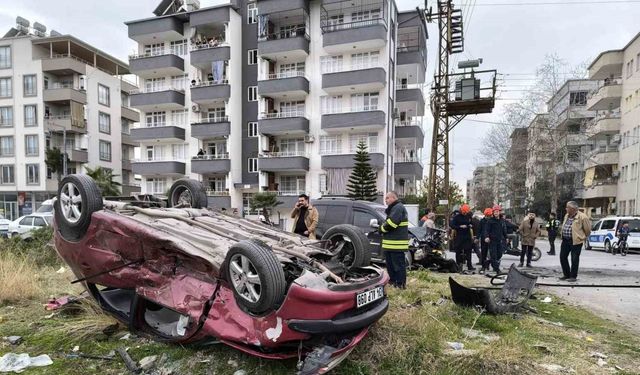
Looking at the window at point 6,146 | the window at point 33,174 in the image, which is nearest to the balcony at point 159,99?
the window at point 33,174

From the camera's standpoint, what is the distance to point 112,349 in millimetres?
4164

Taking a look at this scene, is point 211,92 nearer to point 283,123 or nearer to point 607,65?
point 283,123

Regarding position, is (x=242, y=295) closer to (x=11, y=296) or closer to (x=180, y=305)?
(x=180, y=305)

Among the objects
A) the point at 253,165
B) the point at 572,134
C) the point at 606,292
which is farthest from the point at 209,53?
the point at 606,292

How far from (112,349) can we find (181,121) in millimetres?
32523

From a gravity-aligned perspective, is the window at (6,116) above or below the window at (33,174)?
above

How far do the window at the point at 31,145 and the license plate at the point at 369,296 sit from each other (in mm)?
45583

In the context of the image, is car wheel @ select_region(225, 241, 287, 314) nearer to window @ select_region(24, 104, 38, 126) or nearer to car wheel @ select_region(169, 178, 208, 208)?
car wheel @ select_region(169, 178, 208, 208)

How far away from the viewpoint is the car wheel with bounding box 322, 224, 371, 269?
4.39 metres

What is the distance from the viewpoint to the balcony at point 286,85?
2934cm

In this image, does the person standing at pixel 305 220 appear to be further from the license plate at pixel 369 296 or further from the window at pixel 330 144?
the window at pixel 330 144

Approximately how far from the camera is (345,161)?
93.4 feet

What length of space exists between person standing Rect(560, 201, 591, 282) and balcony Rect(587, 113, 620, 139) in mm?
Result: 31974

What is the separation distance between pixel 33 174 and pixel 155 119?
48.8 ft
